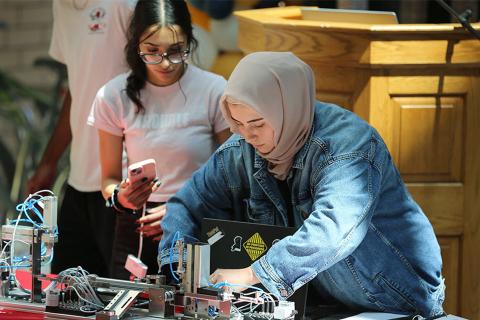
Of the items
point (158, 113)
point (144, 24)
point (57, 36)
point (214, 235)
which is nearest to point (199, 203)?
point (214, 235)

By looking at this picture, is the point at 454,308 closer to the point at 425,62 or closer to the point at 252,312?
the point at 425,62

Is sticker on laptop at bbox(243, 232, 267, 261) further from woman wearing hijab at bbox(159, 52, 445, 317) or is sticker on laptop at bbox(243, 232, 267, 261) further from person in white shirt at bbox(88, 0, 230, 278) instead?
person in white shirt at bbox(88, 0, 230, 278)

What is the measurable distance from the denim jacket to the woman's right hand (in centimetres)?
31

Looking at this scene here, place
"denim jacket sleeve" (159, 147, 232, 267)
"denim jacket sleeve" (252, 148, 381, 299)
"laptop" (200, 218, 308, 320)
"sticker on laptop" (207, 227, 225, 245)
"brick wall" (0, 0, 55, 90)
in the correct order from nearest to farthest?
"denim jacket sleeve" (252, 148, 381, 299) → "laptop" (200, 218, 308, 320) → "sticker on laptop" (207, 227, 225, 245) → "denim jacket sleeve" (159, 147, 232, 267) → "brick wall" (0, 0, 55, 90)

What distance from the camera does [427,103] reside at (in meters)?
3.96

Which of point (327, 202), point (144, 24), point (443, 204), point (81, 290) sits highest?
point (144, 24)

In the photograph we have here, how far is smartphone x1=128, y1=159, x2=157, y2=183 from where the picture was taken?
3.48 m

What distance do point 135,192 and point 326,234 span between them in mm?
1019

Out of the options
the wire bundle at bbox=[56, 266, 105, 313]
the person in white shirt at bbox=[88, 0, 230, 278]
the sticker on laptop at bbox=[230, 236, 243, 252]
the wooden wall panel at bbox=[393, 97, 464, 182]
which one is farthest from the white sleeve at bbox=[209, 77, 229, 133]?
the wire bundle at bbox=[56, 266, 105, 313]

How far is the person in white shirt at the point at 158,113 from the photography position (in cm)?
373

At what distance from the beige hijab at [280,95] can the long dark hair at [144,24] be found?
0.81 meters

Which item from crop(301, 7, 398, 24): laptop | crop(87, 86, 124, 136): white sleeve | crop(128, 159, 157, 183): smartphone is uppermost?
crop(301, 7, 398, 24): laptop

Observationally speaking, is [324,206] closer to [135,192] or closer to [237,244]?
[237,244]

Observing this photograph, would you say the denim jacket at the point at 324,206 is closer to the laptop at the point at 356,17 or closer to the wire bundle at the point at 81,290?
the wire bundle at the point at 81,290
